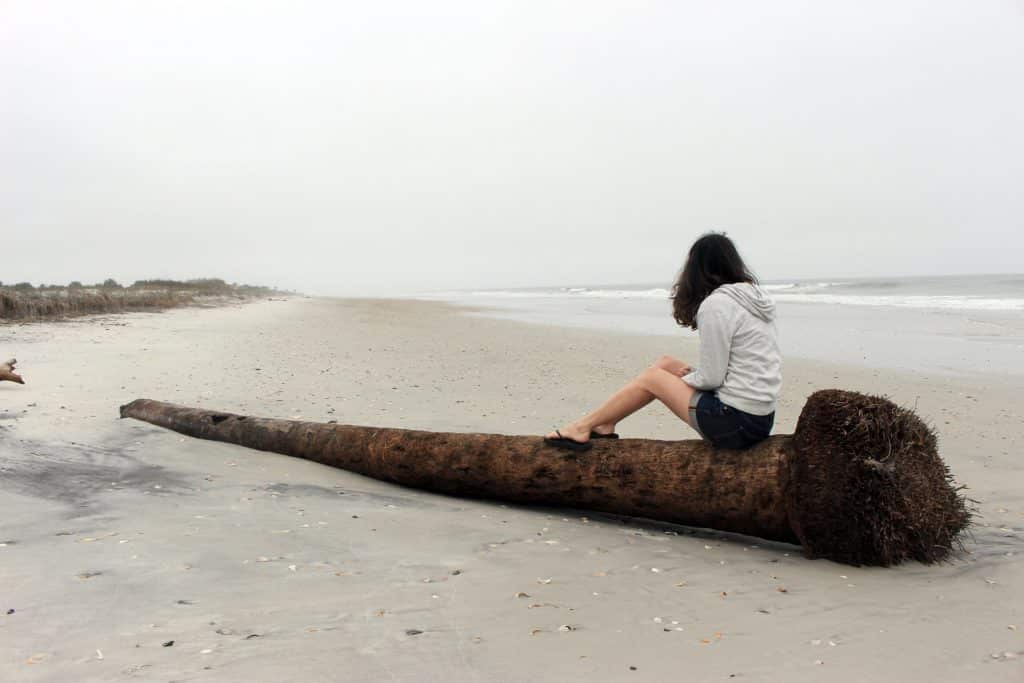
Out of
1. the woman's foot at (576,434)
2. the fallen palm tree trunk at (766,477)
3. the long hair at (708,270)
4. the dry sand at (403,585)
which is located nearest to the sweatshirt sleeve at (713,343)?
the long hair at (708,270)

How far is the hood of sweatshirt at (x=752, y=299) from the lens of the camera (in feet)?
12.8

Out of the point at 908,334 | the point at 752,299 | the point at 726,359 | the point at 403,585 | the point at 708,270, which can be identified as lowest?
the point at 908,334

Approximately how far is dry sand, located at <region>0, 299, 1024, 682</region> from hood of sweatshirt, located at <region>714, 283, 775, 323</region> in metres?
1.30

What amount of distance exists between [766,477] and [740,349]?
71 centimetres

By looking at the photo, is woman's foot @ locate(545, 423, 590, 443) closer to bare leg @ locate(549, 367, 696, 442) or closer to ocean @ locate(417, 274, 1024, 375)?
bare leg @ locate(549, 367, 696, 442)

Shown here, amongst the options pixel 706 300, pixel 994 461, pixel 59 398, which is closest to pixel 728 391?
pixel 706 300

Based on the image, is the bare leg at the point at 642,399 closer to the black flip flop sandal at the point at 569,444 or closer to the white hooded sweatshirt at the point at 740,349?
the black flip flop sandal at the point at 569,444

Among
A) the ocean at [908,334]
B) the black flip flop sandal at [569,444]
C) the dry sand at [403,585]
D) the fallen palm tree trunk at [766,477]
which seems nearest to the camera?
the dry sand at [403,585]

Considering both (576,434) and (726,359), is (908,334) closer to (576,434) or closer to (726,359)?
(726,359)

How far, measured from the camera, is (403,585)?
302cm

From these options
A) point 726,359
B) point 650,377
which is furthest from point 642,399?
point 726,359

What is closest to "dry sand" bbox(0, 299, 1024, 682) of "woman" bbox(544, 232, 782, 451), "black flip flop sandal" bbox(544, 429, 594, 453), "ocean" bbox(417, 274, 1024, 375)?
"black flip flop sandal" bbox(544, 429, 594, 453)

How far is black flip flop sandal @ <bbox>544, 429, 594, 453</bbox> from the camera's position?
4.32 meters

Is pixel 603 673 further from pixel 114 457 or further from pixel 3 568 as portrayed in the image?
pixel 114 457
